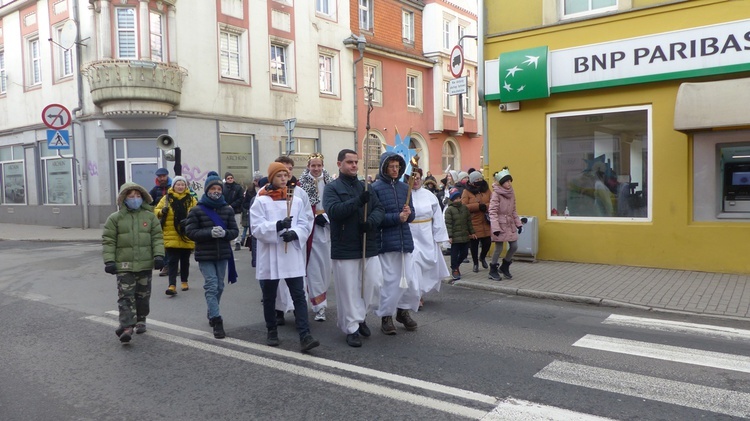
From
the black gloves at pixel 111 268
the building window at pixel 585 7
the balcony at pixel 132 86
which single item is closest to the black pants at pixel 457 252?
the building window at pixel 585 7

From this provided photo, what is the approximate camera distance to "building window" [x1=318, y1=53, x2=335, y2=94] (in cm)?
2395

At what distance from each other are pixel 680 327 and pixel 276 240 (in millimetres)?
4597

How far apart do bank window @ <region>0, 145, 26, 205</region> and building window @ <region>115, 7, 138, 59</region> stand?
803cm

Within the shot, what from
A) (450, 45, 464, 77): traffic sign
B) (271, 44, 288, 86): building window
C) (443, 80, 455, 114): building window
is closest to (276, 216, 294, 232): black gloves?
(450, 45, 464, 77): traffic sign

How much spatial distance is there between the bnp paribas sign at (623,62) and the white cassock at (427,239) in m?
5.00

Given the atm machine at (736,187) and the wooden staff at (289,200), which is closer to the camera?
the wooden staff at (289,200)

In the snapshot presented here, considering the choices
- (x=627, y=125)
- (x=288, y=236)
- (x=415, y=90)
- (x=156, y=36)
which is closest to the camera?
(x=288, y=236)

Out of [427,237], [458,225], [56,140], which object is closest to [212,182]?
[427,237]

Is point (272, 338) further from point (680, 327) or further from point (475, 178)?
point (475, 178)

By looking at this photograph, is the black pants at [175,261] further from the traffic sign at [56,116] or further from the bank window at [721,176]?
the traffic sign at [56,116]

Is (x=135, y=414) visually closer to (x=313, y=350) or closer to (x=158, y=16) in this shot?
(x=313, y=350)

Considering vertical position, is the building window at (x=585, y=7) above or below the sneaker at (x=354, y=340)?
above

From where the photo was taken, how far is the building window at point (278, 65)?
2200 cm

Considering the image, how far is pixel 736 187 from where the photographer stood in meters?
9.63
